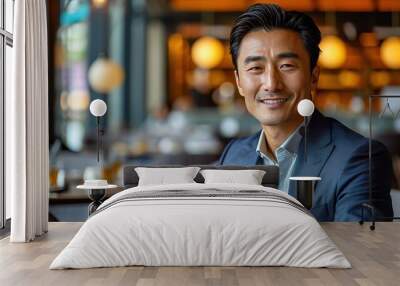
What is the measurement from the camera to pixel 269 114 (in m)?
6.89

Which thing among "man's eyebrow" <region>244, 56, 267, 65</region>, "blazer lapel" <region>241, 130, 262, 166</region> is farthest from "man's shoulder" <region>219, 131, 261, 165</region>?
"man's eyebrow" <region>244, 56, 267, 65</region>

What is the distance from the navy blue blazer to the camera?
21.6 ft

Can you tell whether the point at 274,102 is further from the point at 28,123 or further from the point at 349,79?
the point at 28,123

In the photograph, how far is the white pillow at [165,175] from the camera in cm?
639

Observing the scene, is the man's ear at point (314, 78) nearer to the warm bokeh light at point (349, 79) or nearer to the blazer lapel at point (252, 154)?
the blazer lapel at point (252, 154)

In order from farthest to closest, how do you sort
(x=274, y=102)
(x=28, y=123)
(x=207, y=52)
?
(x=207, y=52), (x=274, y=102), (x=28, y=123)

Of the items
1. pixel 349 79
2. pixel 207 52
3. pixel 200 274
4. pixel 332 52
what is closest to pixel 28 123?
pixel 200 274

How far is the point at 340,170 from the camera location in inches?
259

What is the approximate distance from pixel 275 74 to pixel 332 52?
890mm

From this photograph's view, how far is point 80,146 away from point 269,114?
218 cm

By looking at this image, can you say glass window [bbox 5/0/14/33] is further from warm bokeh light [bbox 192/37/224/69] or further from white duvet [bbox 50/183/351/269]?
white duvet [bbox 50/183/351/269]

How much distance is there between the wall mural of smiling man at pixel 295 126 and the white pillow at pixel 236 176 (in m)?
0.42

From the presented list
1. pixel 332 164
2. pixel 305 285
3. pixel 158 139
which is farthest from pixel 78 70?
pixel 305 285

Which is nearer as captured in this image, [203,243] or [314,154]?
[203,243]
